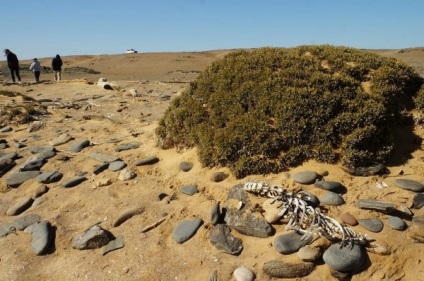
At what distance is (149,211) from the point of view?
583 cm

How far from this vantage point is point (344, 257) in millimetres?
4266

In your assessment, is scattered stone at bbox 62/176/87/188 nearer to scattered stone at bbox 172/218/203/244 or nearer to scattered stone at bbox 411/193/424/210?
scattered stone at bbox 172/218/203/244

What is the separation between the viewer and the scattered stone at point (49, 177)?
23.1ft

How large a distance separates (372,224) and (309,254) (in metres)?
0.92

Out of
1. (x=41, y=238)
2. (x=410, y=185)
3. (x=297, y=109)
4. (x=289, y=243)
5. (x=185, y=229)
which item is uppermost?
(x=297, y=109)

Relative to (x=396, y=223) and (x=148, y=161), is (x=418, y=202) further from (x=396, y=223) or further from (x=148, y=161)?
(x=148, y=161)

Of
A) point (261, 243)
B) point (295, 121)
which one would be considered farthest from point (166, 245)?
point (295, 121)

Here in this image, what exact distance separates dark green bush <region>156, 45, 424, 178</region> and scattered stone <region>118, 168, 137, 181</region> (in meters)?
1.05

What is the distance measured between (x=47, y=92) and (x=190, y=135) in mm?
12930

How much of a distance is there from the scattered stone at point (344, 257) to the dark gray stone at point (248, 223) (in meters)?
0.79

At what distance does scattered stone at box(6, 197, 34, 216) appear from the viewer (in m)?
6.35

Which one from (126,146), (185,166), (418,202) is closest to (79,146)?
(126,146)

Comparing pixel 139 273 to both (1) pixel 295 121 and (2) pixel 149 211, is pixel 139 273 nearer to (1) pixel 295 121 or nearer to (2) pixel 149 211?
(2) pixel 149 211

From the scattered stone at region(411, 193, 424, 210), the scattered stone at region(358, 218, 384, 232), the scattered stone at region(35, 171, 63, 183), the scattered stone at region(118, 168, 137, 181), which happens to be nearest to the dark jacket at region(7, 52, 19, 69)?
the scattered stone at region(35, 171, 63, 183)
